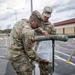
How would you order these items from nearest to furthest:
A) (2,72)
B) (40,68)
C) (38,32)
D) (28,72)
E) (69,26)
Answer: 1. (28,72)
2. (40,68)
3. (38,32)
4. (2,72)
5. (69,26)

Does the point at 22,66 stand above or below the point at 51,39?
below

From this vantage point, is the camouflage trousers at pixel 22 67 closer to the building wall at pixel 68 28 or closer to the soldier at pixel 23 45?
the soldier at pixel 23 45

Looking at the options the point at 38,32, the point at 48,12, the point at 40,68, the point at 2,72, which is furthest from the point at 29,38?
the point at 2,72

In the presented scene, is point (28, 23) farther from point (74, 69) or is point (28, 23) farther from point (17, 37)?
point (74, 69)

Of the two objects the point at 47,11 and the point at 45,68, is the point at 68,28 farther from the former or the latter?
the point at 45,68

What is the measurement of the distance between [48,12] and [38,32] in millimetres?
741

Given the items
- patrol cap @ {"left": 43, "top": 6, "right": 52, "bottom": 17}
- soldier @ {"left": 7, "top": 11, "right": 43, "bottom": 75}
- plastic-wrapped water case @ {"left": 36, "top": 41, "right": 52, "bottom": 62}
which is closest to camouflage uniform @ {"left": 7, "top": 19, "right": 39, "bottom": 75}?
soldier @ {"left": 7, "top": 11, "right": 43, "bottom": 75}

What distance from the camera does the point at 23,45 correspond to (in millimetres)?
3939

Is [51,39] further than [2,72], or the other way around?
[2,72]

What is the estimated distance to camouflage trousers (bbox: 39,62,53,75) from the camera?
13.5 ft

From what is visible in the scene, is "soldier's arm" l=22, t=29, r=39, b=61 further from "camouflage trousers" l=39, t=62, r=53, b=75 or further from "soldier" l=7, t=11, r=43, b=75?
"camouflage trousers" l=39, t=62, r=53, b=75

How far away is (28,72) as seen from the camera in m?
4.02

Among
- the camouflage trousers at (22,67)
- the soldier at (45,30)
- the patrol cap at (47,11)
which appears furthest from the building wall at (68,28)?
the camouflage trousers at (22,67)

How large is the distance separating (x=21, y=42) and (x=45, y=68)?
609 millimetres
